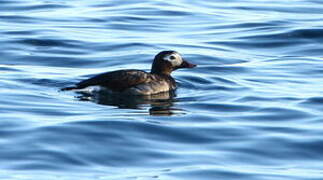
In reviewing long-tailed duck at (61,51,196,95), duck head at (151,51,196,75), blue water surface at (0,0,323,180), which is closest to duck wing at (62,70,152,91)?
long-tailed duck at (61,51,196,95)

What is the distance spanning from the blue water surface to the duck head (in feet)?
1.39

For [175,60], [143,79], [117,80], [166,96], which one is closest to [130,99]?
[117,80]

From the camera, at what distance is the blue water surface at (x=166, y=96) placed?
12.9 m

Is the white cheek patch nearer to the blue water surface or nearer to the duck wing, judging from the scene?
the blue water surface

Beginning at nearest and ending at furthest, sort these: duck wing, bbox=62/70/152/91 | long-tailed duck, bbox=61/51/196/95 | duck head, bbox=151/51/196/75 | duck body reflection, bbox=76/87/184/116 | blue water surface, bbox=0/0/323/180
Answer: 1. blue water surface, bbox=0/0/323/180
2. duck body reflection, bbox=76/87/184/116
3. duck wing, bbox=62/70/152/91
4. long-tailed duck, bbox=61/51/196/95
5. duck head, bbox=151/51/196/75

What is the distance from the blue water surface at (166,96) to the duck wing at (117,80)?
0.21 metres

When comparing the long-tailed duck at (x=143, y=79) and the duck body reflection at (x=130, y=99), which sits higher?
the long-tailed duck at (x=143, y=79)

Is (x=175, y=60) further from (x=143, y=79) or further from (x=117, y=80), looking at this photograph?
(x=117, y=80)

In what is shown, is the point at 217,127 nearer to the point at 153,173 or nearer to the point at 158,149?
the point at 158,149

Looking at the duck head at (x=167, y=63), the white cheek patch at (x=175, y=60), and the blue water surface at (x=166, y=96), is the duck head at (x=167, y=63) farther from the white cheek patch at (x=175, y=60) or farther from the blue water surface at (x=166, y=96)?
the blue water surface at (x=166, y=96)

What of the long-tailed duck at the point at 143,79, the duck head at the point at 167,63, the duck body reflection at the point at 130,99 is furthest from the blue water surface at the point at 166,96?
the duck head at the point at 167,63

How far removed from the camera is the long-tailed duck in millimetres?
17438

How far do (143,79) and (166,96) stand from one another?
Result: 43 cm

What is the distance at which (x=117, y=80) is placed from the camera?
17.5 metres
